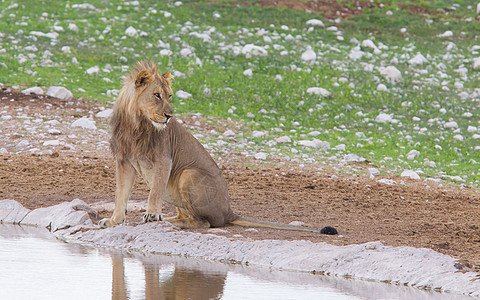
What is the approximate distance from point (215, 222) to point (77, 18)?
13114 mm

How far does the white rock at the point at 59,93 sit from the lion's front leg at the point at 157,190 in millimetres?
7252

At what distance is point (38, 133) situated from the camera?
1367 cm

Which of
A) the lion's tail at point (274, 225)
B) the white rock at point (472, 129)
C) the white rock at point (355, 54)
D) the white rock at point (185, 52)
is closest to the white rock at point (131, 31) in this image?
the white rock at point (185, 52)

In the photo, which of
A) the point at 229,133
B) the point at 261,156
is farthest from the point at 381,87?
the point at 261,156

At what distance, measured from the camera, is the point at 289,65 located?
19125mm

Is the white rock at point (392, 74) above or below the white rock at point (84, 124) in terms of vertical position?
above

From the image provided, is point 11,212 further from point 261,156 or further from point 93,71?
point 93,71

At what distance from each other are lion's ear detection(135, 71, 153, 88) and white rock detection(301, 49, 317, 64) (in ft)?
37.3

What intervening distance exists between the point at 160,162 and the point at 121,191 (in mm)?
596

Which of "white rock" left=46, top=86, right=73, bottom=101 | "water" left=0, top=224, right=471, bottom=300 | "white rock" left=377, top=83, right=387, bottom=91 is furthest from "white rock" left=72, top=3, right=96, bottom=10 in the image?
"water" left=0, top=224, right=471, bottom=300

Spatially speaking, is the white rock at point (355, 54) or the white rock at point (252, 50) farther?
the white rock at point (355, 54)

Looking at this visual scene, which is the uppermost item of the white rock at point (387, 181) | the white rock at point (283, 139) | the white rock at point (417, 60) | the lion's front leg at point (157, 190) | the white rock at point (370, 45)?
the white rock at point (370, 45)

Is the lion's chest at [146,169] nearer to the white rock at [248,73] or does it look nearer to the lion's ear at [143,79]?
the lion's ear at [143,79]

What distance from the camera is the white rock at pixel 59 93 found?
50.5ft
